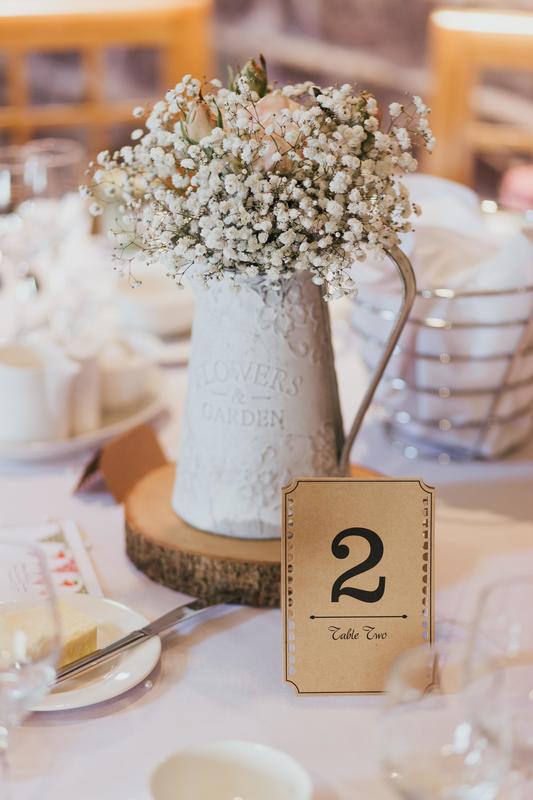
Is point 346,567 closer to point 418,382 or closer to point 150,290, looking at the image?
point 418,382

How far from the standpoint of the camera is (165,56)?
12.1 feet

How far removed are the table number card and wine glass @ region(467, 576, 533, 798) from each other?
108mm

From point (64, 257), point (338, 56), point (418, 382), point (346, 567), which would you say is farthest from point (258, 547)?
point (338, 56)

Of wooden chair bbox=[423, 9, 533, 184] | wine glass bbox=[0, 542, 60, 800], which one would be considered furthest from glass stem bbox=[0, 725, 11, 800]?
wooden chair bbox=[423, 9, 533, 184]

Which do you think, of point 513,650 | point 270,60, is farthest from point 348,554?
point 270,60

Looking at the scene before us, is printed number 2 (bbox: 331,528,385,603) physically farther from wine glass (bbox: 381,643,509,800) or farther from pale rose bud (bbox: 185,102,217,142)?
pale rose bud (bbox: 185,102,217,142)

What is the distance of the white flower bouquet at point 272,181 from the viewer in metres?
0.85

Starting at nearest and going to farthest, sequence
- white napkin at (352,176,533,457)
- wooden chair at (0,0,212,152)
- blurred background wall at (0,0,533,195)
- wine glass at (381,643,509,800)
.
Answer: wine glass at (381,643,509,800) < white napkin at (352,176,533,457) < wooden chair at (0,0,212,152) < blurred background wall at (0,0,533,195)

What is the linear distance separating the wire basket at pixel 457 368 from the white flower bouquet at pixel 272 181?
0.33 m

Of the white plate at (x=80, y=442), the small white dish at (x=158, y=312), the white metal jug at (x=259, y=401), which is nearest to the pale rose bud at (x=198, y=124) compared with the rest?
the white metal jug at (x=259, y=401)

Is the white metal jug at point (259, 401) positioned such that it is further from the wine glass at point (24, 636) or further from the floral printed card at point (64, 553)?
the wine glass at point (24, 636)

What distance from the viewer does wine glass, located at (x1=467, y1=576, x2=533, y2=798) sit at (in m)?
0.70

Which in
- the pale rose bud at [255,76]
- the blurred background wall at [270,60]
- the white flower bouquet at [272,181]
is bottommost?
the blurred background wall at [270,60]

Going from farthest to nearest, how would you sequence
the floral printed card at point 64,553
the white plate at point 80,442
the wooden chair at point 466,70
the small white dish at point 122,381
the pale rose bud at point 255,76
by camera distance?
the wooden chair at point 466,70 < the small white dish at point 122,381 < the white plate at point 80,442 < the floral printed card at point 64,553 < the pale rose bud at point 255,76
